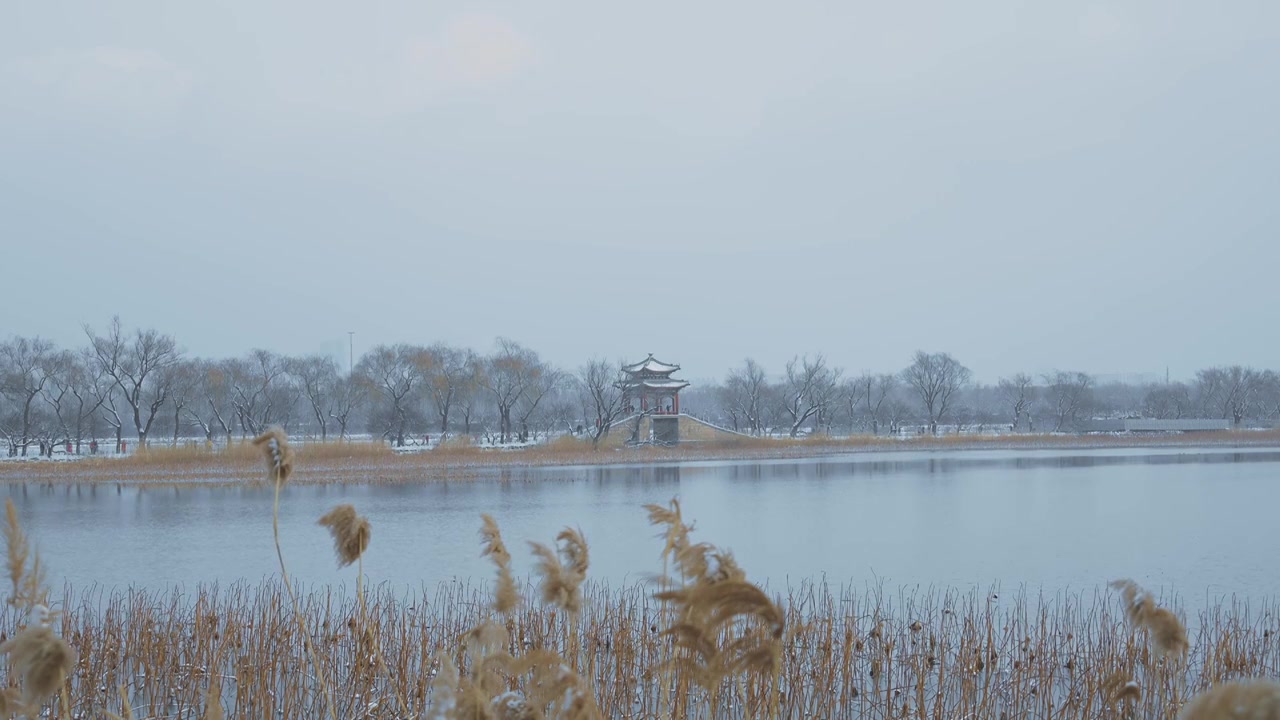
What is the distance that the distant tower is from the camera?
4938cm

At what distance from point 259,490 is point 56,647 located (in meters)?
26.8

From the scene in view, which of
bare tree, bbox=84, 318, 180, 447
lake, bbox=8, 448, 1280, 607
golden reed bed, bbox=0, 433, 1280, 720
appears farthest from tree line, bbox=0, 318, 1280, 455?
golden reed bed, bbox=0, 433, 1280, 720

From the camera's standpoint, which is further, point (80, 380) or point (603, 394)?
point (603, 394)

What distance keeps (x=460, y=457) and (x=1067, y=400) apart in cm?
4408

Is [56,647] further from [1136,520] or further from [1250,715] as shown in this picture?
[1136,520]

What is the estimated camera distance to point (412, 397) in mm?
55594

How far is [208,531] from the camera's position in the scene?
18.7 m

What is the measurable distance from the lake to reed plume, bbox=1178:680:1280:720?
6.98m

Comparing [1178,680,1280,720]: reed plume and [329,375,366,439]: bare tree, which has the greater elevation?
[329,375,366,439]: bare tree

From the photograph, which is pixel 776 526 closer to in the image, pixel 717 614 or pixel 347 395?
pixel 717 614

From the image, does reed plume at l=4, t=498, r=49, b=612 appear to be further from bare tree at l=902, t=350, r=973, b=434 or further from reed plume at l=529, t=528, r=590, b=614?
bare tree at l=902, t=350, r=973, b=434

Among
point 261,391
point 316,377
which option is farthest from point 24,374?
point 316,377

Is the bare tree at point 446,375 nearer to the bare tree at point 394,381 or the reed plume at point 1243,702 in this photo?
the bare tree at point 394,381

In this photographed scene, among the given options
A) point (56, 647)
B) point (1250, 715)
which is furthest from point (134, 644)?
point (1250, 715)
